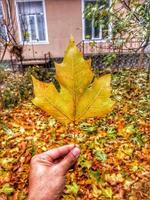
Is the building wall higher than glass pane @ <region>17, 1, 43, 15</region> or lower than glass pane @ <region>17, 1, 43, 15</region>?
lower

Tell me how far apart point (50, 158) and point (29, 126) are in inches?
132

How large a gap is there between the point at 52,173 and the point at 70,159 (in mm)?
144

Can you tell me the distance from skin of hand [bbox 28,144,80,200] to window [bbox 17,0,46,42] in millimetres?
11110

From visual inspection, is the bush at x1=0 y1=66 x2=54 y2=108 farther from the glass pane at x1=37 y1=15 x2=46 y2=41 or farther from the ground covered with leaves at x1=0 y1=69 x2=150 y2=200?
the glass pane at x1=37 y1=15 x2=46 y2=41

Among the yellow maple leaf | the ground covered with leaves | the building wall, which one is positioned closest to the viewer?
the yellow maple leaf

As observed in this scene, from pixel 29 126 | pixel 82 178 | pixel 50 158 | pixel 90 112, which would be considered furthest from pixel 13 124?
pixel 90 112

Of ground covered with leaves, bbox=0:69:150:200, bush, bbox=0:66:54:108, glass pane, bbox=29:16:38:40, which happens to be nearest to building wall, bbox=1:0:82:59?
glass pane, bbox=29:16:38:40

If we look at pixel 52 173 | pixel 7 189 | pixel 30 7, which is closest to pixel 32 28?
pixel 30 7

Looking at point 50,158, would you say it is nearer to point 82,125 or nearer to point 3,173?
point 3,173

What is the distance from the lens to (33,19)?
12.3 meters

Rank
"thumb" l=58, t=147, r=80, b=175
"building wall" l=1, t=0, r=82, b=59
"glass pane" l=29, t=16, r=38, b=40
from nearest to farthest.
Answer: "thumb" l=58, t=147, r=80, b=175 → "building wall" l=1, t=0, r=82, b=59 → "glass pane" l=29, t=16, r=38, b=40

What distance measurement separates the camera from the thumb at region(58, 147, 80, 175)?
3.65 feet

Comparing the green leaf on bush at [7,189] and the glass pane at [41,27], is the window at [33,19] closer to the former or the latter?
the glass pane at [41,27]

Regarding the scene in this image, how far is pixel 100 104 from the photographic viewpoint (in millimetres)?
826
